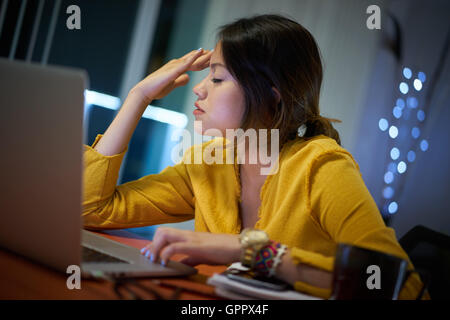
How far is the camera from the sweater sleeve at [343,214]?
724 millimetres

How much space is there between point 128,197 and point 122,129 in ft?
0.65

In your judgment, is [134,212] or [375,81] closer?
[134,212]

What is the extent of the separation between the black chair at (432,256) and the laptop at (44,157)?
0.85 meters

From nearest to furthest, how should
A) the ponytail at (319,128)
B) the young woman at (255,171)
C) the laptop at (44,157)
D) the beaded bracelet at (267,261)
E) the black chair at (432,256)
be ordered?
the laptop at (44,157) < the beaded bracelet at (267,261) < the young woman at (255,171) < the black chair at (432,256) < the ponytail at (319,128)

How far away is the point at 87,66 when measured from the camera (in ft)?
9.98

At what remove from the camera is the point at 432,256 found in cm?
111

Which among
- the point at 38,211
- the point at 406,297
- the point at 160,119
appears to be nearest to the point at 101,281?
the point at 38,211

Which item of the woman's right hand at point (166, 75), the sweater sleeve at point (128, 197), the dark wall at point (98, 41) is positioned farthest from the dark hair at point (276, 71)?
the dark wall at point (98, 41)

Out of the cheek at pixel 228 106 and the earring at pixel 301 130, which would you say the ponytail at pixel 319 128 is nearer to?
the earring at pixel 301 130

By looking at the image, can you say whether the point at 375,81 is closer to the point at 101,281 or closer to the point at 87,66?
the point at 87,66

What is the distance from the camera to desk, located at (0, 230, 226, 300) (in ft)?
1.66

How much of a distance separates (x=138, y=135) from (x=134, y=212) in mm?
2401

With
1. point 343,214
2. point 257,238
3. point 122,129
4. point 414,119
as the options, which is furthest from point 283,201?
point 414,119

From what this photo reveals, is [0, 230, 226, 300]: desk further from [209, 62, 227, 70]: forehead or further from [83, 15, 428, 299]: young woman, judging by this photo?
[209, 62, 227, 70]: forehead
